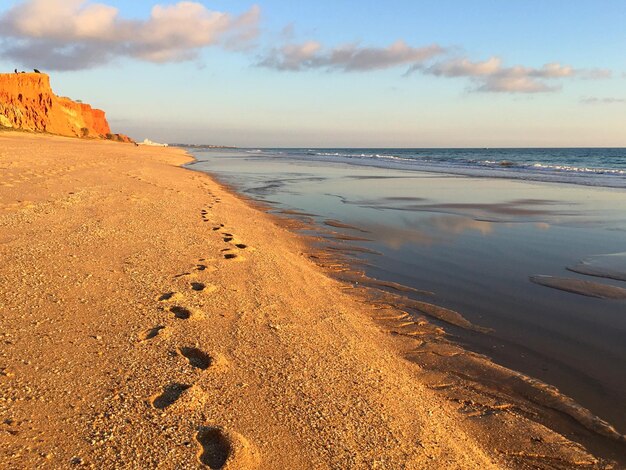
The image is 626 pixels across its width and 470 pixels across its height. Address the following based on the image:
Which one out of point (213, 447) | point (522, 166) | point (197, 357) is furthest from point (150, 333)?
point (522, 166)

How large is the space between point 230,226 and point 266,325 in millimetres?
4886

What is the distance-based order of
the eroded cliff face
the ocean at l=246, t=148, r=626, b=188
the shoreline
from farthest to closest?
the eroded cliff face
the ocean at l=246, t=148, r=626, b=188
the shoreline

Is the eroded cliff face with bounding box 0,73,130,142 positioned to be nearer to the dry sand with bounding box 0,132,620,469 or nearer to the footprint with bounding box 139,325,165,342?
the dry sand with bounding box 0,132,620,469

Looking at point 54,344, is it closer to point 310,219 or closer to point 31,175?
point 310,219

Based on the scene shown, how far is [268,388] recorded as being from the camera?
3080 millimetres

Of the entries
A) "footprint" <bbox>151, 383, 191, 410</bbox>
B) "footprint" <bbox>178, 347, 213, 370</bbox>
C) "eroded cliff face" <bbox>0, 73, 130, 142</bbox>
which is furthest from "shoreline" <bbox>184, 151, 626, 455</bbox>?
"eroded cliff face" <bbox>0, 73, 130, 142</bbox>

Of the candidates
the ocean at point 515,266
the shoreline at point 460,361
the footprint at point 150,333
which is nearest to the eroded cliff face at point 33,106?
the ocean at point 515,266

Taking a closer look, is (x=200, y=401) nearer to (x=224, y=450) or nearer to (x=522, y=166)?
(x=224, y=450)

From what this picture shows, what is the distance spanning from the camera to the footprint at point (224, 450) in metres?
2.34

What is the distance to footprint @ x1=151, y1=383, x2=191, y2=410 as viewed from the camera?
2.74 metres

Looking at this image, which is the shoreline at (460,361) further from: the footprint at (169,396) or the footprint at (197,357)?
the footprint at (169,396)

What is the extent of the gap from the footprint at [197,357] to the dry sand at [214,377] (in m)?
0.01

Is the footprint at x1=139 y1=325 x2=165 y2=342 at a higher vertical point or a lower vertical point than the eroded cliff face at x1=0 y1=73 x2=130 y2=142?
lower

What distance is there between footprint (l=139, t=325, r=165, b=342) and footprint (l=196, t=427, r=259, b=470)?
126cm
